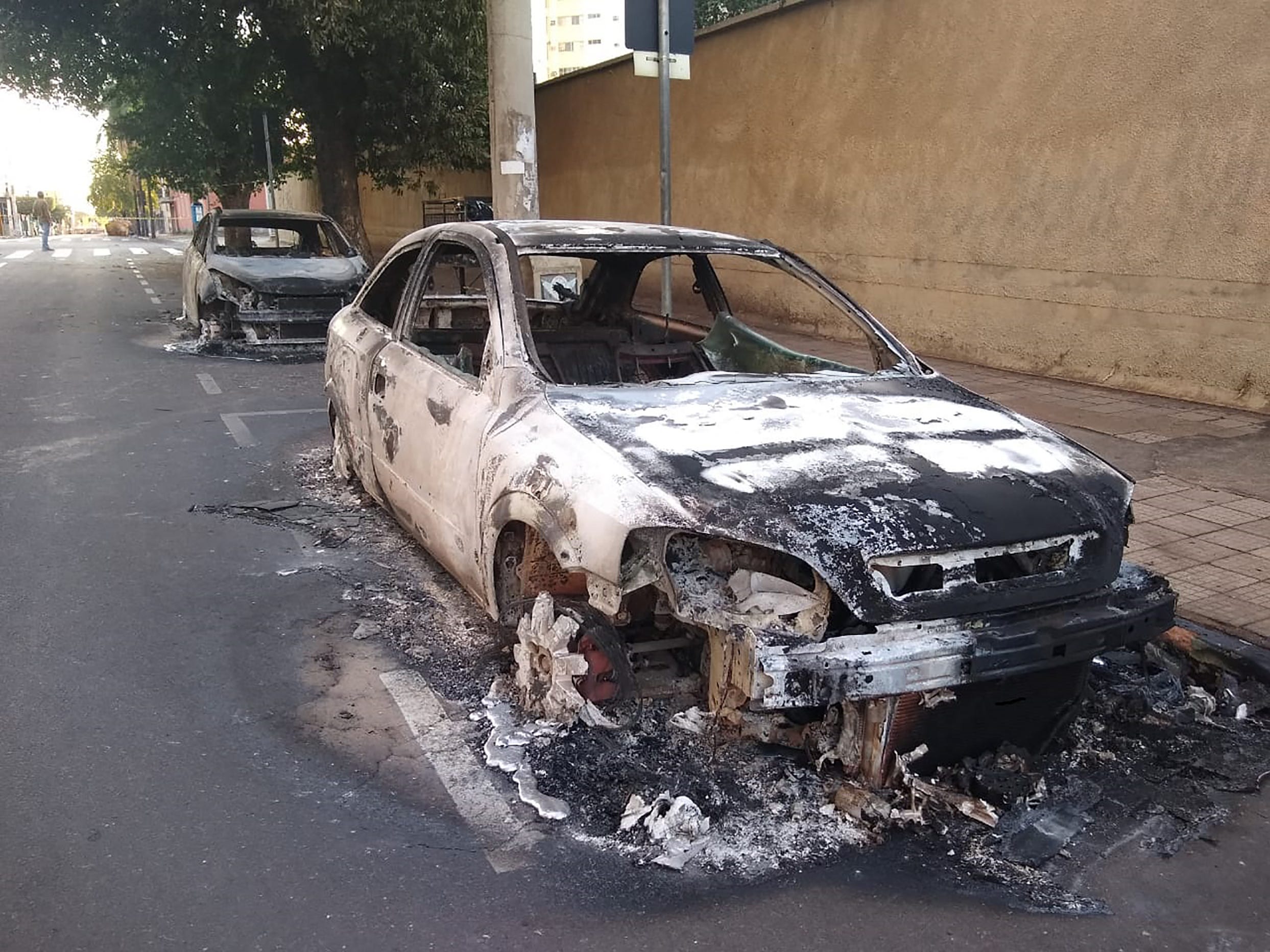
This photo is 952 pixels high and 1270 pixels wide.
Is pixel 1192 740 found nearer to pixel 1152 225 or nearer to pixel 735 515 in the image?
pixel 735 515

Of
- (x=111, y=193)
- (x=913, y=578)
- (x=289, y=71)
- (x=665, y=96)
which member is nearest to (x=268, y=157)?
(x=289, y=71)

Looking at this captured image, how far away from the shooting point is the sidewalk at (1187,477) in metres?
4.49

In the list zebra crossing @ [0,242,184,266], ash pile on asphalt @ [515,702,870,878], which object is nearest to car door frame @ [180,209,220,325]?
ash pile on asphalt @ [515,702,870,878]

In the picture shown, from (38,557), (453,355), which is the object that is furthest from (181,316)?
(453,355)

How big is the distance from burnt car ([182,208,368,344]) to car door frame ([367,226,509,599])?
21.8 feet

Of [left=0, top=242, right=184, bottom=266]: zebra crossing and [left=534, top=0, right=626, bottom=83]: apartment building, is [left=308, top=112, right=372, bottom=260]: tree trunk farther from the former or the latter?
[left=534, top=0, right=626, bottom=83]: apartment building

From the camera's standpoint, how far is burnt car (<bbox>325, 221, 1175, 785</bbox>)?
2758 mm

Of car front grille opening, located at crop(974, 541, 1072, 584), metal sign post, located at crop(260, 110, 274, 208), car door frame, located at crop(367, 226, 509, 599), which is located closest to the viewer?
car front grille opening, located at crop(974, 541, 1072, 584)

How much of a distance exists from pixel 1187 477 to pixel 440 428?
4638 millimetres

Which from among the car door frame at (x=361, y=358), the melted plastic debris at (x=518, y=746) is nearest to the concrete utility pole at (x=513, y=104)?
the car door frame at (x=361, y=358)

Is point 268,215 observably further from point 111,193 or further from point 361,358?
point 111,193

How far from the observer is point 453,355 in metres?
4.64

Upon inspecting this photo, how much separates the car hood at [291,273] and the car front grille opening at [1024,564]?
942cm

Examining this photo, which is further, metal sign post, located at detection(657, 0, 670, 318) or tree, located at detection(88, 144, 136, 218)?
tree, located at detection(88, 144, 136, 218)
